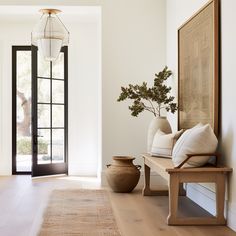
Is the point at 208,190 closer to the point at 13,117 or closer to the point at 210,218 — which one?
the point at 210,218

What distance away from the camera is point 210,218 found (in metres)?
3.98

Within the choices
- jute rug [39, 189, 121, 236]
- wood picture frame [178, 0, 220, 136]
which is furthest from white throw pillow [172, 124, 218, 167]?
jute rug [39, 189, 121, 236]

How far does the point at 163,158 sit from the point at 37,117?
304 cm

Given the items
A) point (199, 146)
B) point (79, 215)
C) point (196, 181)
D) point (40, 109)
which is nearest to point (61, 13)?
point (40, 109)

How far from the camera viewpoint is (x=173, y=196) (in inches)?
155

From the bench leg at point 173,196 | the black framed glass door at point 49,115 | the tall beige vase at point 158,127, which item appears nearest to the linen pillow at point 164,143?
the tall beige vase at point 158,127

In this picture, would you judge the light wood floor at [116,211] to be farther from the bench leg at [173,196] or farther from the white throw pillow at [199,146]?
the white throw pillow at [199,146]

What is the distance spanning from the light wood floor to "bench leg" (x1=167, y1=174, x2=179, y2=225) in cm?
9

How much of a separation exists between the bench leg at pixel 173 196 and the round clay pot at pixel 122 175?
1.67 meters

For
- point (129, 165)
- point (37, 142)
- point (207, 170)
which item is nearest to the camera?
point (207, 170)

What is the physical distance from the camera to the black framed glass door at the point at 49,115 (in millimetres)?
7410

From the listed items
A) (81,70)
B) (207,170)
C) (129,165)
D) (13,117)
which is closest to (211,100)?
(207,170)

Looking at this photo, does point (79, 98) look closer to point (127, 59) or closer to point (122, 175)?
point (127, 59)

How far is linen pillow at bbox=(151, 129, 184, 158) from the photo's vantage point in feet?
16.6
